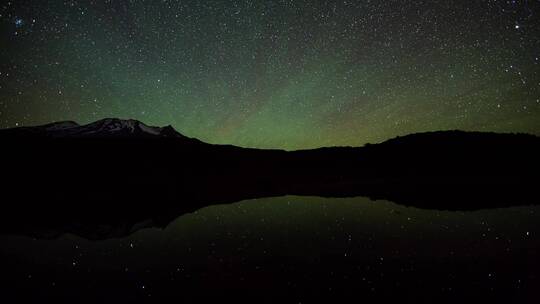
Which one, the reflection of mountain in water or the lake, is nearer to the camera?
the lake

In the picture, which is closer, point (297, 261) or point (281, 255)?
point (297, 261)

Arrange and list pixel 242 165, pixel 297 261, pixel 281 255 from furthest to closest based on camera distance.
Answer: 1. pixel 242 165
2. pixel 281 255
3. pixel 297 261

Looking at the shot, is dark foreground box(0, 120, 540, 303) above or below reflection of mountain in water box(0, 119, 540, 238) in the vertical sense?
below

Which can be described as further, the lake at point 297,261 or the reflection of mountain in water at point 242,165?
the reflection of mountain in water at point 242,165

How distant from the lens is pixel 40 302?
264 inches

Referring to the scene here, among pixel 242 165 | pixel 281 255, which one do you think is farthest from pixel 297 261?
pixel 242 165

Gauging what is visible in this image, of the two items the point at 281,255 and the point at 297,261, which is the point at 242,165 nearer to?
the point at 281,255

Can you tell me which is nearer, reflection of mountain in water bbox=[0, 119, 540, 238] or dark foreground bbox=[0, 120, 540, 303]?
dark foreground bbox=[0, 120, 540, 303]

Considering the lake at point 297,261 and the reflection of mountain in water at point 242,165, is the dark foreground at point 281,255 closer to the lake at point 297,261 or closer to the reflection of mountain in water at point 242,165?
the lake at point 297,261

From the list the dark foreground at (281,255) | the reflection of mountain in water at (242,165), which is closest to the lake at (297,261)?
the dark foreground at (281,255)

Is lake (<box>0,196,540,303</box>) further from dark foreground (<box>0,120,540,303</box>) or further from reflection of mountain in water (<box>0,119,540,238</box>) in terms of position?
reflection of mountain in water (<box>0,119,540,238</box>)

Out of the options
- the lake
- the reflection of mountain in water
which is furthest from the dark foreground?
the reflection of mountain in water

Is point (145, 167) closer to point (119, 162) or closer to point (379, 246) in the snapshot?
point (119, 162)

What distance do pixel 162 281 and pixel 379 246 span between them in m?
6.71
